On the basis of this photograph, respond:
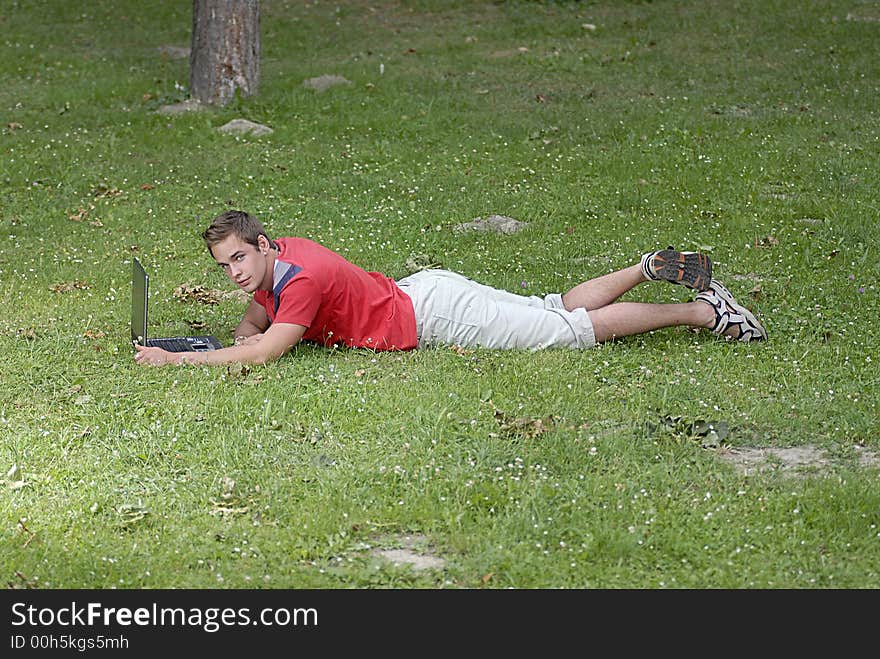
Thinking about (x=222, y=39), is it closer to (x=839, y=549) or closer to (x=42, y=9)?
(x=42, y=9)

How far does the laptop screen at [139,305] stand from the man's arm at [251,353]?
160mm

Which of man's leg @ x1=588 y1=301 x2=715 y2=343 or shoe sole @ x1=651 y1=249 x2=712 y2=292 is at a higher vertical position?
shoe sole @ x1=651 y1=249 x2=712 y2=292

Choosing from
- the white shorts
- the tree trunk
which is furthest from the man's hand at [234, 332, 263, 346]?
the tree trunk

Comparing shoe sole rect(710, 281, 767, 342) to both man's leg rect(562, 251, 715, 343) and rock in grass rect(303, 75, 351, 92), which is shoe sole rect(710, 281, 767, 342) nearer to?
man's leg rect(562, 251, 715, 343)

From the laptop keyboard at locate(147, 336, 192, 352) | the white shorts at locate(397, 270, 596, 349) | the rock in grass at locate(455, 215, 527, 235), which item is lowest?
the laptop keyboard at locate(147, 336, 192, 352)

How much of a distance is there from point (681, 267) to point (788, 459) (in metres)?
1.55

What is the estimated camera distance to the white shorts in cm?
633

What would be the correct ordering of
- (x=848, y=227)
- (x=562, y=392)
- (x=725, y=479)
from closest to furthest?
(x=725, y=479)
(x=562, y=392)
(x=848, y=227)

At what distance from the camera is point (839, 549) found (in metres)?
4.27

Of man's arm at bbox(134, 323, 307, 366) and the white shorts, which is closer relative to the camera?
man's arm at bbox(134, 323, 307, 366)

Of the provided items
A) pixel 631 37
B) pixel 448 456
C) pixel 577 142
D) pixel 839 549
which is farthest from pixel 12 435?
pixel 631 37

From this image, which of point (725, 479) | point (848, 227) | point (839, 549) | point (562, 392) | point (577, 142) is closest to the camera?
point (839, 549)

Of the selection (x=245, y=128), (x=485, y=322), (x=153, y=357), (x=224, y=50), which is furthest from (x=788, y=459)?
(x=224, y=50)

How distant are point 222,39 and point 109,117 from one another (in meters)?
1.57
